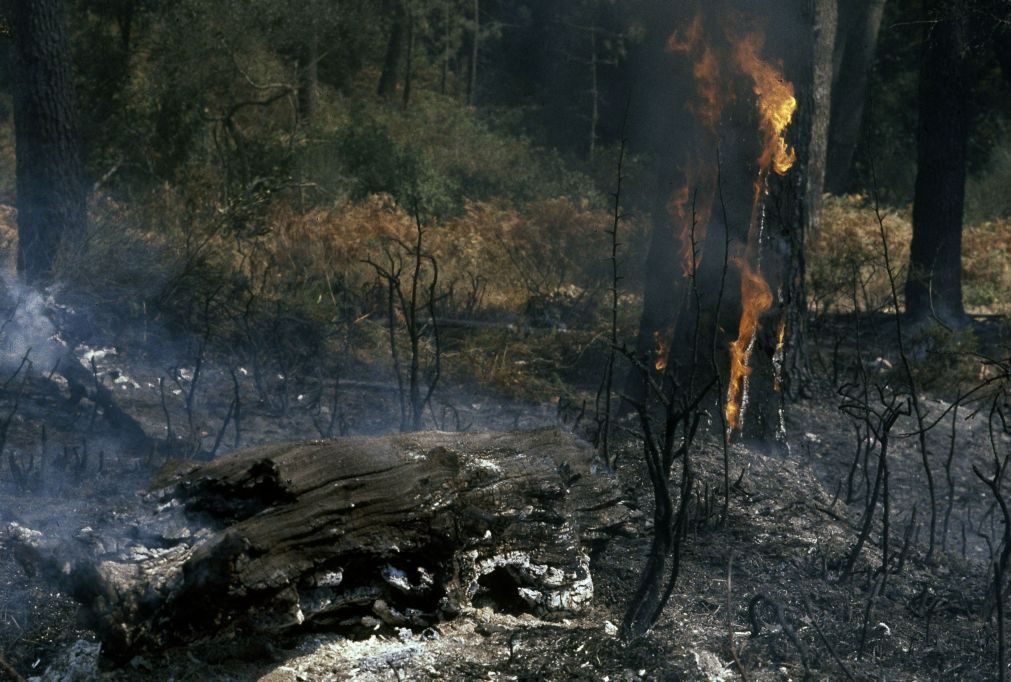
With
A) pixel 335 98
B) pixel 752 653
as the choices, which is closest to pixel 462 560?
pixel 752 653

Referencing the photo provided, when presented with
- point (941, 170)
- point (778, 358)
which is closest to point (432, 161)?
point (941, 170)

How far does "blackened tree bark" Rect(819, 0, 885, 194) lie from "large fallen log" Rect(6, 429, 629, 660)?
17120 millimetres

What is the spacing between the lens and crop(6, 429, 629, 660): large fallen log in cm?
344

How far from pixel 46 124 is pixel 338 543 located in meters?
7.17

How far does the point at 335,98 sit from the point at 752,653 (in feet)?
77.6

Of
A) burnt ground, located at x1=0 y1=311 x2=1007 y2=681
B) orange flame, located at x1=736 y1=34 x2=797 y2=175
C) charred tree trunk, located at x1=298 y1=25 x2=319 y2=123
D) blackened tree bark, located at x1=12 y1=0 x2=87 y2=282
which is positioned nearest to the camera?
burnt ground, located at x1=0 y1=311 x2=1007 y2=681

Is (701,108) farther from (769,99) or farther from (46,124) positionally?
(46,124)

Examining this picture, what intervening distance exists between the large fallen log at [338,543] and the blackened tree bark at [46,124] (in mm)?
5877

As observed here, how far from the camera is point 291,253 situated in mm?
10711

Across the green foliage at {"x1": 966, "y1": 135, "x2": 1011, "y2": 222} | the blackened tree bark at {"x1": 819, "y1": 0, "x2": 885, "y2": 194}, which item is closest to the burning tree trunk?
the blackened tree bark at {"x1": 819, "y1": 0, "x2": 885, "y2": 194}

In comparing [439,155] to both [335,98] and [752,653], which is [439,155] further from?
[752,653]

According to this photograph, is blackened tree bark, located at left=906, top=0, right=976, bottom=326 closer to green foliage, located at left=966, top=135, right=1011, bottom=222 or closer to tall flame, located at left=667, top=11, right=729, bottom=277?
tall flame, located at left=667, top=11, right=729, bottom=277

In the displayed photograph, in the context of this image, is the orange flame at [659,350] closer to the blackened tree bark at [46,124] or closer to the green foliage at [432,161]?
the blackened tree bark at [46,124]

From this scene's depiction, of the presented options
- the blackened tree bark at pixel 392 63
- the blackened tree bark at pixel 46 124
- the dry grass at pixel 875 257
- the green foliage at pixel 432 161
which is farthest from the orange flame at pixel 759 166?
the blackened tree bark at pixel 392 63
